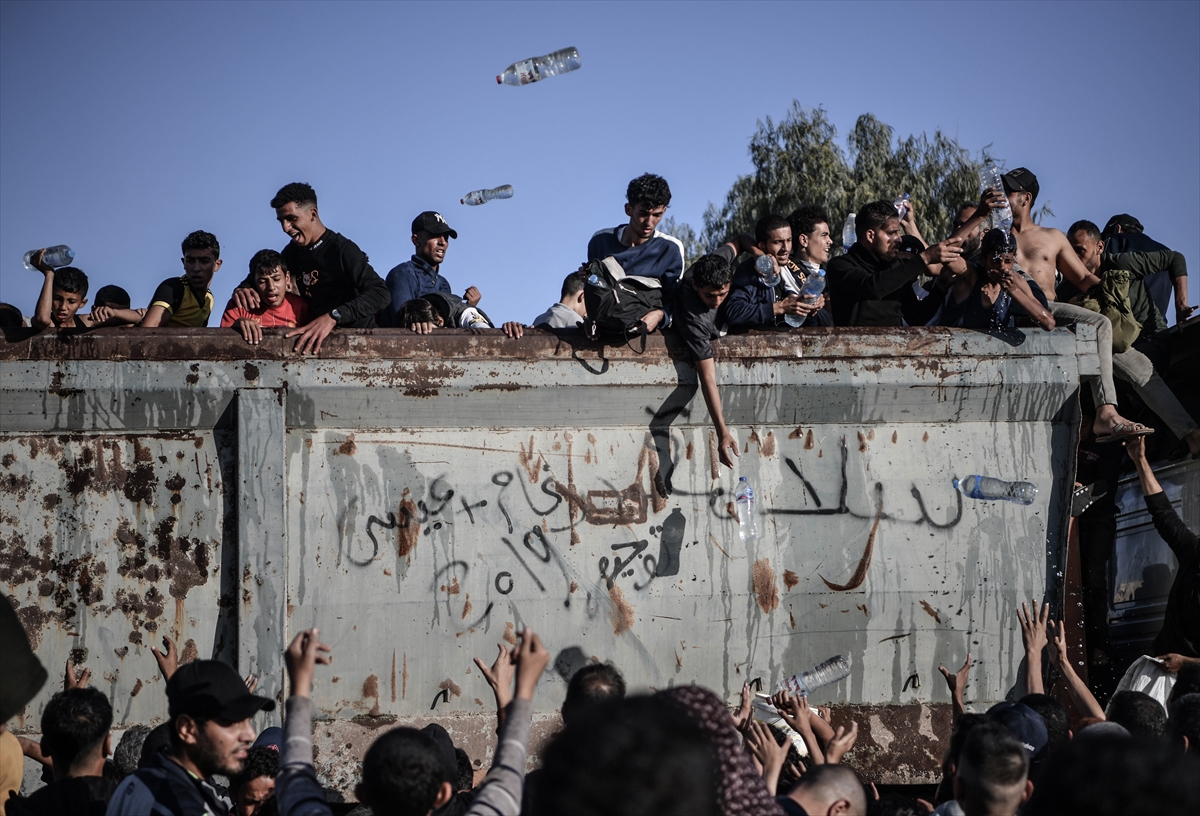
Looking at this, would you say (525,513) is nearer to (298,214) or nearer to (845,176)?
(298,214)

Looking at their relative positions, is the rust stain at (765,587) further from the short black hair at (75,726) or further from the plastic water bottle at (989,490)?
the short black hair at (75,726)

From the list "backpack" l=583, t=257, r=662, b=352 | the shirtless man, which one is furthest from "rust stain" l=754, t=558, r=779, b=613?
the shirtless man

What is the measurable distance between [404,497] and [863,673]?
2382mm

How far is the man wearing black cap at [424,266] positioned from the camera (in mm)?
6793

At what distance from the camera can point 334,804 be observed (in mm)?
4898

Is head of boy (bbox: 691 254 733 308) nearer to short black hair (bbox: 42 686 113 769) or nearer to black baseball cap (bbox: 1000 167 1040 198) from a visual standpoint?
black baseball cap (bbox: 1000 167 1040 198)

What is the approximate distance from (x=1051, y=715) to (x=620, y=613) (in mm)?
1998

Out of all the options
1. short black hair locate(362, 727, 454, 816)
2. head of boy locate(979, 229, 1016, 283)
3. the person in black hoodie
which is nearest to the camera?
short black hair locate(362, 727, 454, 816)

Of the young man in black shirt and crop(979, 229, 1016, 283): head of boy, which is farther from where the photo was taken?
the young man in black shirt

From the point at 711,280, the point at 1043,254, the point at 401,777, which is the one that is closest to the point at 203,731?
the point at 401,777

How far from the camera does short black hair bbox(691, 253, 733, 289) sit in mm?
5410

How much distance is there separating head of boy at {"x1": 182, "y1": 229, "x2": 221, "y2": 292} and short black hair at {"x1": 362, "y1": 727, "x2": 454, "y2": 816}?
14.0 feet

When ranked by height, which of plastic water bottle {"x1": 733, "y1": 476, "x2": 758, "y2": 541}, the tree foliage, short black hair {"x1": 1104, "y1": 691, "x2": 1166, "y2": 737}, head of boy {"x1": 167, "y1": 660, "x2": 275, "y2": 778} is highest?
the tree foliage

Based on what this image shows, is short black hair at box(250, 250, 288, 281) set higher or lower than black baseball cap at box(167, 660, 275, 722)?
higher
